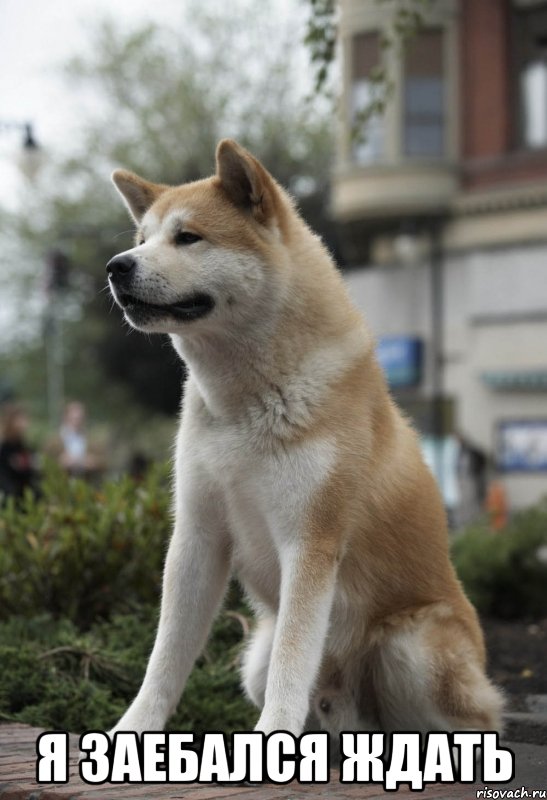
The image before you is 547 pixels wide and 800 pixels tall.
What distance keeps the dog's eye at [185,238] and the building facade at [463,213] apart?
20664 mm

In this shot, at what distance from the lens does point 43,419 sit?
49.4 meters

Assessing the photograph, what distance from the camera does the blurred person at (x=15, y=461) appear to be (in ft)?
41.4

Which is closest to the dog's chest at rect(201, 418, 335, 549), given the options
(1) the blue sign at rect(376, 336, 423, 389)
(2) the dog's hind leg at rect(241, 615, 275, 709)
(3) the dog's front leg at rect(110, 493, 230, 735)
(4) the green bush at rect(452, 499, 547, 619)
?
(3) the dog's front leg at rect(110, 493, 230, 735)

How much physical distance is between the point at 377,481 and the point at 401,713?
90cm

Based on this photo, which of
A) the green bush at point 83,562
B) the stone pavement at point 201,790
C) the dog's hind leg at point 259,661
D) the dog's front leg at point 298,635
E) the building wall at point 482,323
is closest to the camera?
the stone pavement at point 201,790

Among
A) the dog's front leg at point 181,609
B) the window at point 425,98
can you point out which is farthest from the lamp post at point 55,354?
the dog's front leg at point 181,609

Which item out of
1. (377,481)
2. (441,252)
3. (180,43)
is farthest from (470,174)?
(377,481)

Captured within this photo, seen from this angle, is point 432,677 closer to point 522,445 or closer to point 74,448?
point 74,448

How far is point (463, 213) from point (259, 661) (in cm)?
2226

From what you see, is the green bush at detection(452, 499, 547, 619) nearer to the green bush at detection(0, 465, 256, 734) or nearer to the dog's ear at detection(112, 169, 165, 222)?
the green bush at detection(0, 465, 256, 734)

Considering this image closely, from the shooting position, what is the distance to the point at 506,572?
8.71m

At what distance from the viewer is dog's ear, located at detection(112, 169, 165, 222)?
4.67 metres

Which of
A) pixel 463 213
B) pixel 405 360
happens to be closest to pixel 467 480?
pixel 405 360

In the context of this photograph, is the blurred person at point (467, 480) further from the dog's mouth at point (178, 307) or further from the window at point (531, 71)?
the dog's mouth at point (178, 307)
